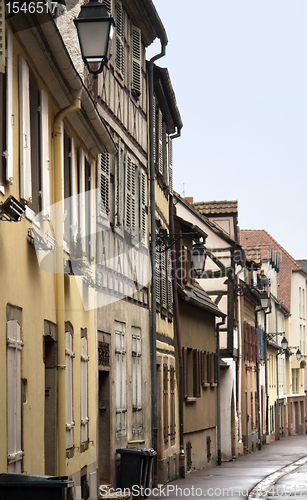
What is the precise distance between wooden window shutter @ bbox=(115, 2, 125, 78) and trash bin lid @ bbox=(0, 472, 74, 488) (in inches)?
404

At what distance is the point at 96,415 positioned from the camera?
505 inches

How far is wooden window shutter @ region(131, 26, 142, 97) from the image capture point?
1753 cm

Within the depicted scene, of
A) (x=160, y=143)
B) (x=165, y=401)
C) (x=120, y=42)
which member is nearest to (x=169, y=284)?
(x=165, y=401)

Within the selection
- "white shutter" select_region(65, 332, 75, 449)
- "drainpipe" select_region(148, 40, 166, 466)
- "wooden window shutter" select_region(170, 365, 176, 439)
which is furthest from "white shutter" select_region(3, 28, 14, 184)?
"wooden window shutter" select_region(170, 365, 176, 439)

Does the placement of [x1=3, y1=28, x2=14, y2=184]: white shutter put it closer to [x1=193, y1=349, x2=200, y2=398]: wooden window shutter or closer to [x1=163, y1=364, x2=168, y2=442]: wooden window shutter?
[x1=163, y1=364, x2=168, y2=442]: wooden window shutter

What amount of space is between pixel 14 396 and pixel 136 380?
28.6ft

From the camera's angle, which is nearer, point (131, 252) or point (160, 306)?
point (131, 252)

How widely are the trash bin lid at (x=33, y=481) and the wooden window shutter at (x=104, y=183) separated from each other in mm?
7153

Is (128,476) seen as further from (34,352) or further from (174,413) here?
(174,413)

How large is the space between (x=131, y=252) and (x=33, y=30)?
8321mm

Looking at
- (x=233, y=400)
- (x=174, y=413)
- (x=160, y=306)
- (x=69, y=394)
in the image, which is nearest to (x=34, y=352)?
(x=69, y=394)

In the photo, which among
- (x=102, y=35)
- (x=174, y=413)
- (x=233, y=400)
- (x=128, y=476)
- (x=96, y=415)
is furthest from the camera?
(x=233, y=400)

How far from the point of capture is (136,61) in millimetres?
17672

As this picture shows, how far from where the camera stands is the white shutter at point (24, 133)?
823cm
